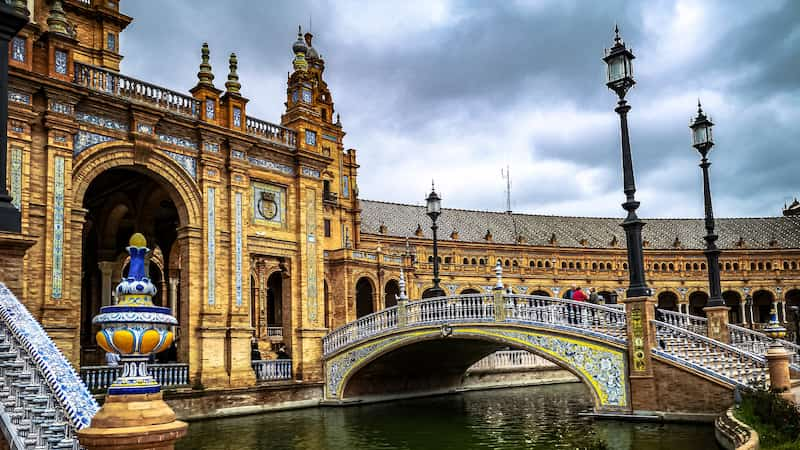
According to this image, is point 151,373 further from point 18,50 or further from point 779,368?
point 779,368

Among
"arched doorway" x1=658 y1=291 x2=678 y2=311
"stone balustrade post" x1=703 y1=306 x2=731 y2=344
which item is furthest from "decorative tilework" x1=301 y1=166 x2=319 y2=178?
"arched doorway" x1=658 y1=291 x2=678 y2=311

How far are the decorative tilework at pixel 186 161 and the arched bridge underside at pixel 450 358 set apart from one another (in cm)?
796

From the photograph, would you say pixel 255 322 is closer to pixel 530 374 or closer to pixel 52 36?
pixel 530 374

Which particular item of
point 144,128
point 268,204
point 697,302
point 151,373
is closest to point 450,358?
point 268,204

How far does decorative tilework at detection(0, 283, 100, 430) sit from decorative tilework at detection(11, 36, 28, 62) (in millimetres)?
10813

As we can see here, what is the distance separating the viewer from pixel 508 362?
34.2m

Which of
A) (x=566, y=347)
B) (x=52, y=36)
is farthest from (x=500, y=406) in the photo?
(x=52, y=36)

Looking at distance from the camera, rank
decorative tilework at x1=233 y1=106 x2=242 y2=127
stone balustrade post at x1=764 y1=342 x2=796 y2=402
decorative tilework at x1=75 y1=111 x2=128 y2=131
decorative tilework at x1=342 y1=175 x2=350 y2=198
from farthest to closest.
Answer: decorative tilework at x1=342 y1=175 x2=350 y2=198, decorative tilework at x1=233 y1=106 x2=242 y2=127, decorative tilework at x1=75 y1=111 x2=128 y2=131, stone balustrade post at x1=764 y1=342 x2=796 y2=402

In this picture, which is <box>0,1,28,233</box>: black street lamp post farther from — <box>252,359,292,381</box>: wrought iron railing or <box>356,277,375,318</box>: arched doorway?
<box>356,277,375,318</box>: arched doorway

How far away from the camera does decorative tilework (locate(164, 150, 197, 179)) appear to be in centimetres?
2223

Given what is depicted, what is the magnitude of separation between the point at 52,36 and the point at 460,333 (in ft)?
47.1

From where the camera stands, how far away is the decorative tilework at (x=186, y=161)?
2223cm

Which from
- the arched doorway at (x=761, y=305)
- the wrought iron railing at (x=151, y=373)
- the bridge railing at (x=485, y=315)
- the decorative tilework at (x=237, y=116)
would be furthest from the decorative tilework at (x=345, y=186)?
the arched doorway at (x=761, y=305)

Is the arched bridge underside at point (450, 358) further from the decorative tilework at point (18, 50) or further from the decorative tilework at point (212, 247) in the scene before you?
the decorative tilework at point (18, 50)
